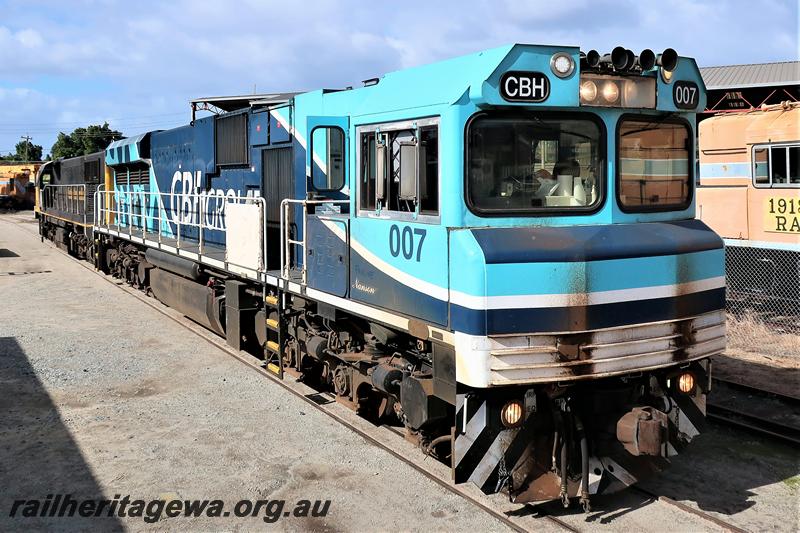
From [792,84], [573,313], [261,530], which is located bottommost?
[261,530]

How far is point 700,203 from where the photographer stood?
15445 millimetres

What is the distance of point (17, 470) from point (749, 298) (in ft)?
→ 43.6

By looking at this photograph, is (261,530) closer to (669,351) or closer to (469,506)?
(469,506)

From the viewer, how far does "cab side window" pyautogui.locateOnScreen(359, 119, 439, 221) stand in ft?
18.9

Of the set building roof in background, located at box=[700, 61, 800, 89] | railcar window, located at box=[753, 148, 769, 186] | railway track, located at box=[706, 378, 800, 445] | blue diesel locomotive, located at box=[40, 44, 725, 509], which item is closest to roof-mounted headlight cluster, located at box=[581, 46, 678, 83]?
blue diesel locomotive, located at box=[40, 44, 725, 509]

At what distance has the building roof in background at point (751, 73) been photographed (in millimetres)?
24859

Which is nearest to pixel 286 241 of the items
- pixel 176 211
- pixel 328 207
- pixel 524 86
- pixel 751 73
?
pixel 328 207

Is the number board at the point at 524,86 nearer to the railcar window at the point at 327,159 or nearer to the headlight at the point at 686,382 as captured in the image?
the railcar window at the point at 327,159

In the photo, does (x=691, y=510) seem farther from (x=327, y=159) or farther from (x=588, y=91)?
(x=327, y=159)

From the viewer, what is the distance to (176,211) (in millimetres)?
14578

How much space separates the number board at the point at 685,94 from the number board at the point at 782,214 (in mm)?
8675

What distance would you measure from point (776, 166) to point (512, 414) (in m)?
10.9

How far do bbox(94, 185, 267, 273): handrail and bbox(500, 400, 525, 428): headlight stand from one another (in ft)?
15.9

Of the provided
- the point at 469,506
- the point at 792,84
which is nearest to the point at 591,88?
the point at 469,506
